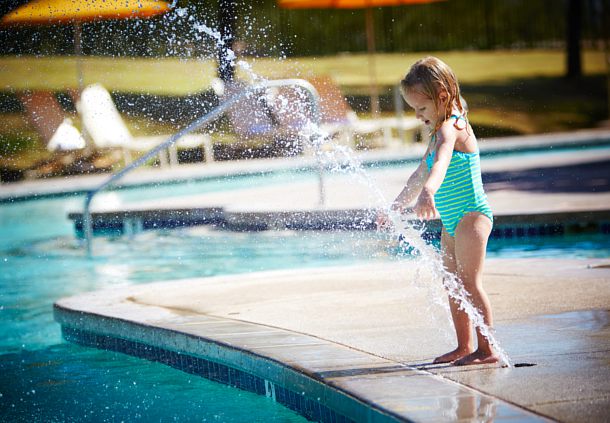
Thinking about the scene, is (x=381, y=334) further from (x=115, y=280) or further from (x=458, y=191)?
(x=115, y=280)

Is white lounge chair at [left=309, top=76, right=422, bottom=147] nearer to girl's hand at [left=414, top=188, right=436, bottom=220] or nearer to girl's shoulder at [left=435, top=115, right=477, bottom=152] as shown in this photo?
girl's shoulder at [left=435, top=115, right=477, bottom=152]

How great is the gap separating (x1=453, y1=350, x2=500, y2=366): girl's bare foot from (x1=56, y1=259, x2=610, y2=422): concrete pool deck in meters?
0.05

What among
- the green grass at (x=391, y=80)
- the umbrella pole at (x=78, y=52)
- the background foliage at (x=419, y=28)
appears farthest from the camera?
the background foliage at (x=419, y=28)

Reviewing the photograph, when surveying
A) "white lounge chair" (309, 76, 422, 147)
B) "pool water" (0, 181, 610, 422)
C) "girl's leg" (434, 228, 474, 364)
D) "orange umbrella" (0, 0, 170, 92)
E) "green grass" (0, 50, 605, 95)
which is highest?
"orange umbrella" (0, 0, 170, 92)

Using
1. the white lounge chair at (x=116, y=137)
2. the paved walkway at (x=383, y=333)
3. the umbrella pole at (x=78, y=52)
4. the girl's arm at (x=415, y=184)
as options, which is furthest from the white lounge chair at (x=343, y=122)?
the girl's arm at (x=415, y=184)

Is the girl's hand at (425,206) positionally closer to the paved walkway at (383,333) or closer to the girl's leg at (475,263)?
the girl's leg at (475,263)

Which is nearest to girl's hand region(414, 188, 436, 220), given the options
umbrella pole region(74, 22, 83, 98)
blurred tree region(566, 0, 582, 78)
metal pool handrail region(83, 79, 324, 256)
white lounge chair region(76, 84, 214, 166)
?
metal pool handrail region(83, 79, 324, 256)

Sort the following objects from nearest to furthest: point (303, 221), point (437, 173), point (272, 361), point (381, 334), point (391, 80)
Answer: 1. point (437, 173)
2. point (272, 361)
3. point (381, 334)
4. point (303, 221)
5. point (391, 80)

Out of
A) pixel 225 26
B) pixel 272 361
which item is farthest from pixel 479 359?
pixel 225 26

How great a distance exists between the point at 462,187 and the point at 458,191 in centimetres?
2

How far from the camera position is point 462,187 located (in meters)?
3.52

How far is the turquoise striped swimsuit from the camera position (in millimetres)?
3508

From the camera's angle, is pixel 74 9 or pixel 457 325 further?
pixel 74 9

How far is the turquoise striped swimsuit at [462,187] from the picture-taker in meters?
3.51
